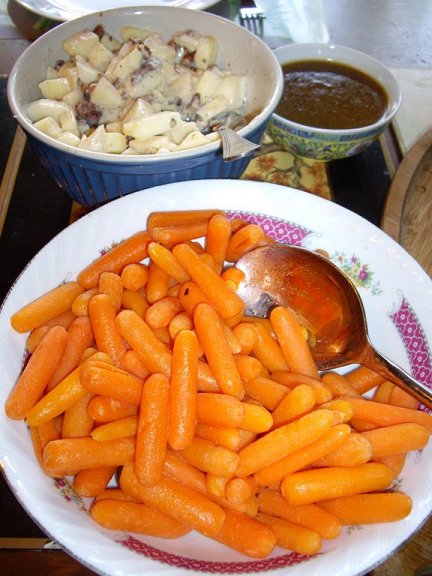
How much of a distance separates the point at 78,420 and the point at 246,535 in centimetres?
31

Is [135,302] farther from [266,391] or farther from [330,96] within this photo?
[330,96]

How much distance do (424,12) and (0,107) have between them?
5.81 feet

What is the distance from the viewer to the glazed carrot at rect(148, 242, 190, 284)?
98 centimetres

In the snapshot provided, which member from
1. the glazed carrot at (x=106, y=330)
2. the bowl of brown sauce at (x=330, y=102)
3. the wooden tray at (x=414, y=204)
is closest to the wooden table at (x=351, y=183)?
the wooden tray at (x=414, y=204)

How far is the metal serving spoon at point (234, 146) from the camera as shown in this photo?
3.48 feet

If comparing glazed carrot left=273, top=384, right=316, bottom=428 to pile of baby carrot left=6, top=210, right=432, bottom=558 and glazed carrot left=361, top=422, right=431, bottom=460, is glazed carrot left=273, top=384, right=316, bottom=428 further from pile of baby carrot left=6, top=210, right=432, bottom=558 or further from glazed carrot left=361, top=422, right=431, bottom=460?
glazed carrot left=361, top=422, right=431, bottom=460

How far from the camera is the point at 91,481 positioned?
2.68 feet

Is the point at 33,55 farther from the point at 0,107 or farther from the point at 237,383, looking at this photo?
the point at 237,383

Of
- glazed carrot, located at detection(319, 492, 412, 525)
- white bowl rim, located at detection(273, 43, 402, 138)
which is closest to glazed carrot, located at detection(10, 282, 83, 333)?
glazed carrot, located at detection(319, 492, 412, 525)

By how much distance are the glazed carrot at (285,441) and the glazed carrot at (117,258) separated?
16.9 inches

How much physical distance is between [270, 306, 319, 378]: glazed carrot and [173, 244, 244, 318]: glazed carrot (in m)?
0.07

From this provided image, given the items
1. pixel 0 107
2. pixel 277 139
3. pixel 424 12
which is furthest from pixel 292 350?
pixel 424 12

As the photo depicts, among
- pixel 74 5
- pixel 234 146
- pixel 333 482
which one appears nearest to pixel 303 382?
pixel 333 482

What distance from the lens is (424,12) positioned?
7.49 feet
